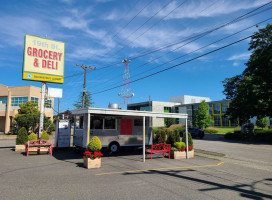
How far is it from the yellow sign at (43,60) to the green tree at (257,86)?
20.2m

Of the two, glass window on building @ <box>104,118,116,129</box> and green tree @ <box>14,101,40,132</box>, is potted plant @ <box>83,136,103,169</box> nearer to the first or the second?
A: glass window on building @ <box>104,118,116,129</box>

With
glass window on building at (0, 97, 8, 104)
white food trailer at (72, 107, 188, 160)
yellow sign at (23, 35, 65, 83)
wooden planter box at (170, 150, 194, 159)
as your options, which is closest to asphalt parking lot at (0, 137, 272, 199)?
wooden planter box at (170, 150, 194, 159)

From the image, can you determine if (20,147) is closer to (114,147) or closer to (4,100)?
(114,147)

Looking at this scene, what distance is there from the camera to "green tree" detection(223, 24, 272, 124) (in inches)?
955

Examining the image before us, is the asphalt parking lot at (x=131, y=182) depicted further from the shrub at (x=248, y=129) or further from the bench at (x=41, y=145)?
the shrub at (x=248, y=129)

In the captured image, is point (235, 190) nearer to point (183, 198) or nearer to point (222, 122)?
point (183, 198)

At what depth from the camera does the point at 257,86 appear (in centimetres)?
2414

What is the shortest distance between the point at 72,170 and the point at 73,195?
3.38 metres

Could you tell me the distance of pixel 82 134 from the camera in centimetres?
1357

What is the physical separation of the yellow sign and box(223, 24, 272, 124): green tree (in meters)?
20.2

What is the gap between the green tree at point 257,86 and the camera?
2426 cm

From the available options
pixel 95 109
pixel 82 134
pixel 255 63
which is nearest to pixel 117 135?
pixel 82 134

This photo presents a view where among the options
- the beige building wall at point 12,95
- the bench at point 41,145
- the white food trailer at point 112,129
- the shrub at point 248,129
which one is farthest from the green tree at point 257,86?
the beige building wall at point 12,95

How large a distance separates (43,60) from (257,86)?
72.8 feet
